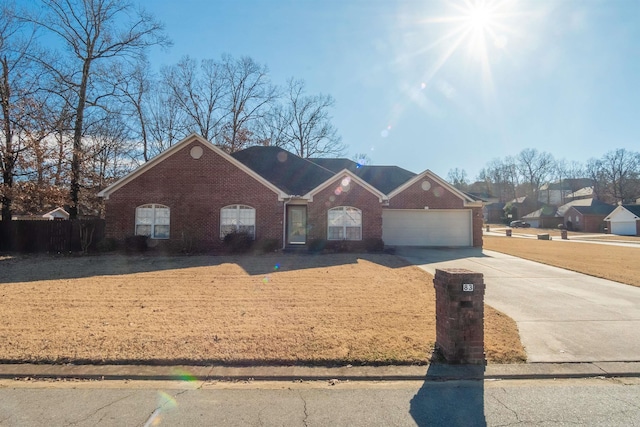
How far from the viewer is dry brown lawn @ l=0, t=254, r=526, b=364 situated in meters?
4.51

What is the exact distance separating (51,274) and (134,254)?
460 cm

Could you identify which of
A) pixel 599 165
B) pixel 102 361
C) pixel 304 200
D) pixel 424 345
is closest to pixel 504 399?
pixel 424 345

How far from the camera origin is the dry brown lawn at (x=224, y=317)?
4508mm

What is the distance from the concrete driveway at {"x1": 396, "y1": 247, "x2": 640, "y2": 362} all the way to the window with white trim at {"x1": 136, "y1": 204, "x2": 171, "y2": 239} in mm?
11963

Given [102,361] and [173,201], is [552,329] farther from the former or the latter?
[173,201]

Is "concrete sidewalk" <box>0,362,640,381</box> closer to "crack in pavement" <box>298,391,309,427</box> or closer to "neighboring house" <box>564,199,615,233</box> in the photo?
"crack in pavement" <box>298,391,309,427</box>

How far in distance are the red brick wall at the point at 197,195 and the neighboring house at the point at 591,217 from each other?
54.8 meters

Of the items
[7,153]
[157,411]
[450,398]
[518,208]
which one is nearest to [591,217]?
[518,208]

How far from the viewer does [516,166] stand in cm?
8344

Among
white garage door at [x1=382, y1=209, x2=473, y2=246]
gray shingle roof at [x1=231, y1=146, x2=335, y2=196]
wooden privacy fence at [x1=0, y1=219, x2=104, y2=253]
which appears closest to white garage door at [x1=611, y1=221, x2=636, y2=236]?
white garage door at [x1=382, y1=209, x2=473, y2=246]

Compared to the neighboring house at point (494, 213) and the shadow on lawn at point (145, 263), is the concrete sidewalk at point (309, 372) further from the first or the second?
the neighboring house at point (494, 213)

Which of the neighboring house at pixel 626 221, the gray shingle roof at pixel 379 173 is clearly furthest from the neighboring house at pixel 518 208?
the gray shingle roof at pixel 379 173

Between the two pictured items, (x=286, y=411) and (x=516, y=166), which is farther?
(x=516, y=166)

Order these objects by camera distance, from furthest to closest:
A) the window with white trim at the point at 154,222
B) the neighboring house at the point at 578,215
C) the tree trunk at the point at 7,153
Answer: the neighboring house at the point at 578,215 → the window with white trim at the point at 154,222 → the tree trunk at the point at 7,153
